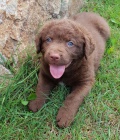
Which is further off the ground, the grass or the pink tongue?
the pink tongue

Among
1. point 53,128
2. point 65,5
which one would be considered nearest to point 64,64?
point 53,128

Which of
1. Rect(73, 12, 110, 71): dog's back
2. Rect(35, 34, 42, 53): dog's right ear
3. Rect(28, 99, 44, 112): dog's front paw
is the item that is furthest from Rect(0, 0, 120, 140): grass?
Rect(73, 12, 110, 71): dog's back

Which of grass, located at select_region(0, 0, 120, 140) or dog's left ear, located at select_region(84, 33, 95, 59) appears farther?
dog's left ear, located at select_region(84, 33, 95, 59)

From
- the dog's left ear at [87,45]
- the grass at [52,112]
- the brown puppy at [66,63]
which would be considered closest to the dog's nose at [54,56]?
the brown puppy at [66,63]

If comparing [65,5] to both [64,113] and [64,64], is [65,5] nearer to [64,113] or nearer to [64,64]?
[64,64]

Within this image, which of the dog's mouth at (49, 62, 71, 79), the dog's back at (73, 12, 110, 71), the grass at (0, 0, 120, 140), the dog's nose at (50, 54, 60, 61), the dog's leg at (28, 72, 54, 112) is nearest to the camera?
the dog's nose at (50, 54, 60, 61)

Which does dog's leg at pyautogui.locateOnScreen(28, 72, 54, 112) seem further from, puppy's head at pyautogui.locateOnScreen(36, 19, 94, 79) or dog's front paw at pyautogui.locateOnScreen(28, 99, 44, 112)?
puppy's head at pyautogui.locateOnScreen(36, 19, 94, 79)

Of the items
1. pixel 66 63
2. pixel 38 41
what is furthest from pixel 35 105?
pixel 38 41

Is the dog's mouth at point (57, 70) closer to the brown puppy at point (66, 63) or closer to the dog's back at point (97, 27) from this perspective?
the brown puppy at point (66, 63)

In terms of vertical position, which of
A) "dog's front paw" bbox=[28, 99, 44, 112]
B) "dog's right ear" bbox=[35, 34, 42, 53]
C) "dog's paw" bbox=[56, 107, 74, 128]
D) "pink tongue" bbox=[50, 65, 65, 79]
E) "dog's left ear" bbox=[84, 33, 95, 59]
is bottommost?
"dog's front paw" bbox=[28, 99, 44, 112]

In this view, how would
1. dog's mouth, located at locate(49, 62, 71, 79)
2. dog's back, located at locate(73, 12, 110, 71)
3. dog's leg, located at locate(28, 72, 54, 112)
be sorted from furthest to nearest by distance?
dog's back, located at locate(73, 12, 110, 71) → dog's leg, located at locate(28, 72, 54, 112) → dog's mouth, located at locate(49, 62, 71, 79)
